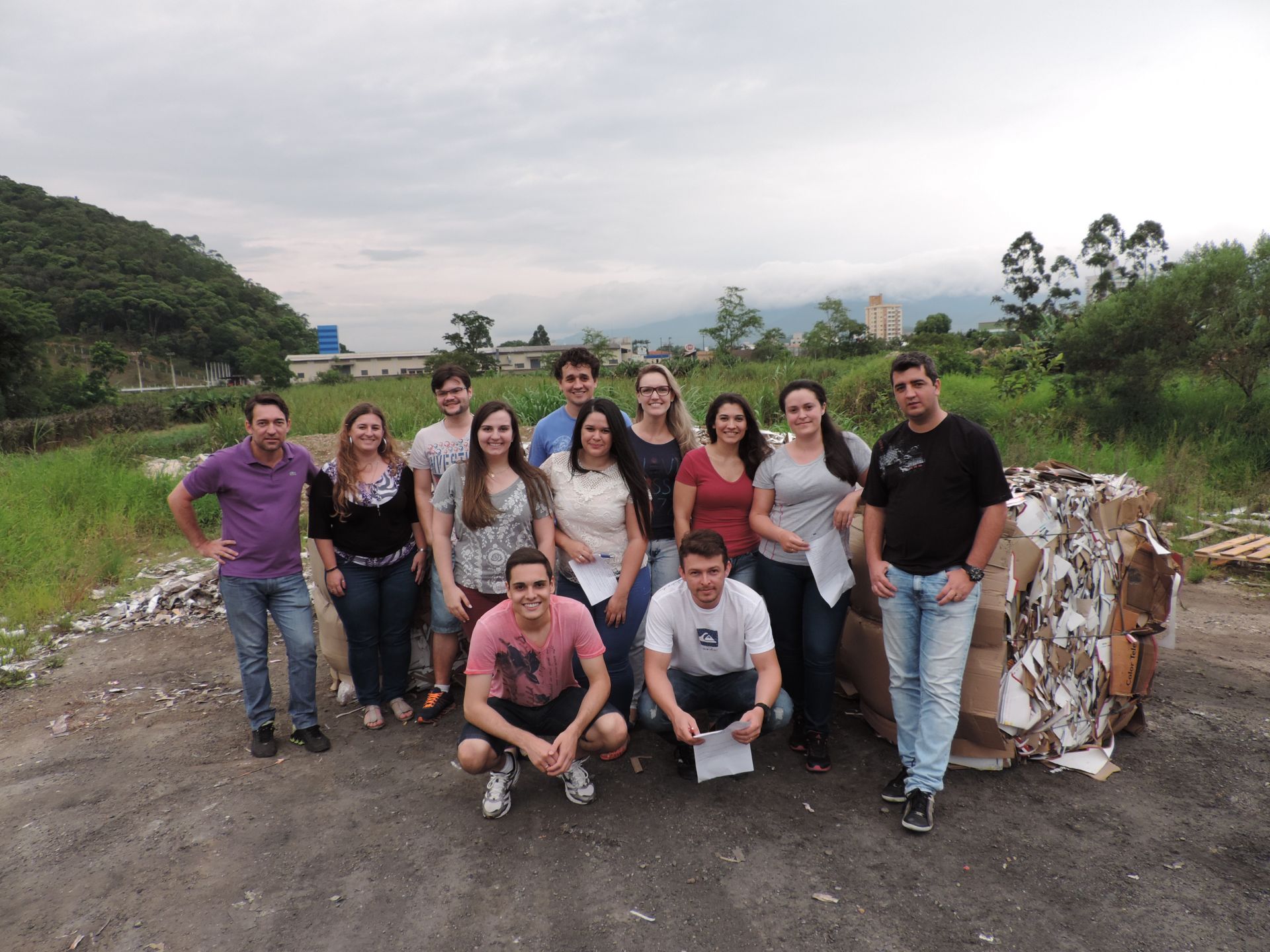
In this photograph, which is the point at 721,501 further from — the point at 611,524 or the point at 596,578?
the point at 596,578

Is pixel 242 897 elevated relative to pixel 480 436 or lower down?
lower down

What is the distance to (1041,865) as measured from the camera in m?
2.82

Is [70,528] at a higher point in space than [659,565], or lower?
lower

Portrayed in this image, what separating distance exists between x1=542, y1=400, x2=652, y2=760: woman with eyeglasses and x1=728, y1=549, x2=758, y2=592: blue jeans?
1.49ft

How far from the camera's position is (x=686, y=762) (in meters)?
3.54

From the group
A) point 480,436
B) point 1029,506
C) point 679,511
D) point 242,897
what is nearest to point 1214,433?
point 1029,506

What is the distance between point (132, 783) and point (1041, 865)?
4.12 meters

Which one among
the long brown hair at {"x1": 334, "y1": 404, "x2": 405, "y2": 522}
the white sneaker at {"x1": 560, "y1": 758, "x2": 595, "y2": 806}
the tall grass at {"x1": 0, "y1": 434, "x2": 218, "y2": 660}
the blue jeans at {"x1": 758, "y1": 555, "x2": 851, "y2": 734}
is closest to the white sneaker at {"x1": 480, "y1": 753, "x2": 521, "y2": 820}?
the white sneaker at {"x1": 560, "y1": 758, "x2": 595, "y2": 806}

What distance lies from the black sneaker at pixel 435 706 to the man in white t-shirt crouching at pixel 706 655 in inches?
52.6

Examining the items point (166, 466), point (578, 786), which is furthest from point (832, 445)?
point (166, 466)

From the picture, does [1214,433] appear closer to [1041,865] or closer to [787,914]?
[1041,865]

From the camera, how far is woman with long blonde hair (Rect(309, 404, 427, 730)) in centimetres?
386

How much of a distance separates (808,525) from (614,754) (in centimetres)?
141

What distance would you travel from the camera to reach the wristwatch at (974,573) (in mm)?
3018
